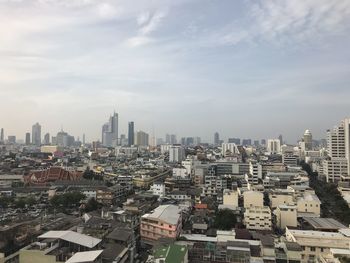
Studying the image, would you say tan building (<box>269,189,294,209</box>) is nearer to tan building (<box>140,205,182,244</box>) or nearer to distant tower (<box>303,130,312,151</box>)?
tan building (<box>140,205,182,244</box>)

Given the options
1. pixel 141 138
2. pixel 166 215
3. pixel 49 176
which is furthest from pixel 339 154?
pixel 141 138

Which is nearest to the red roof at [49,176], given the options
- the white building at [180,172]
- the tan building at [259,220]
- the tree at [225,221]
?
the white building at [180,172]

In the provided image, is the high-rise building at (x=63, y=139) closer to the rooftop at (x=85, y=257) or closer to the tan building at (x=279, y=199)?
the tan building at (x=279, y=199)

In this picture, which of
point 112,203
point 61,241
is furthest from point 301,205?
point 61,241

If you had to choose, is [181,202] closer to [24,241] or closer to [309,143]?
[24,241]

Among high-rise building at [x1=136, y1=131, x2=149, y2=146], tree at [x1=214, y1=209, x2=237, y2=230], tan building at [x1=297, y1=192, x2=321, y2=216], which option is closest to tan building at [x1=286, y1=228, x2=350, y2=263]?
tree at [x1=214, y1=209, x2=237, y2=230]

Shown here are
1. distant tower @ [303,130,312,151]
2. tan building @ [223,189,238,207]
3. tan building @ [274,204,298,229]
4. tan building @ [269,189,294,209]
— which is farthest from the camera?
distant tower @ [303,130,312,151]

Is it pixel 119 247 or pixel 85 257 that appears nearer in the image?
pixel 85 257

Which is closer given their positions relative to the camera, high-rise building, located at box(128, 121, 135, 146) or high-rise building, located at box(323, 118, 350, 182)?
high-rise building, located at box(323, 118, 350, 182)
